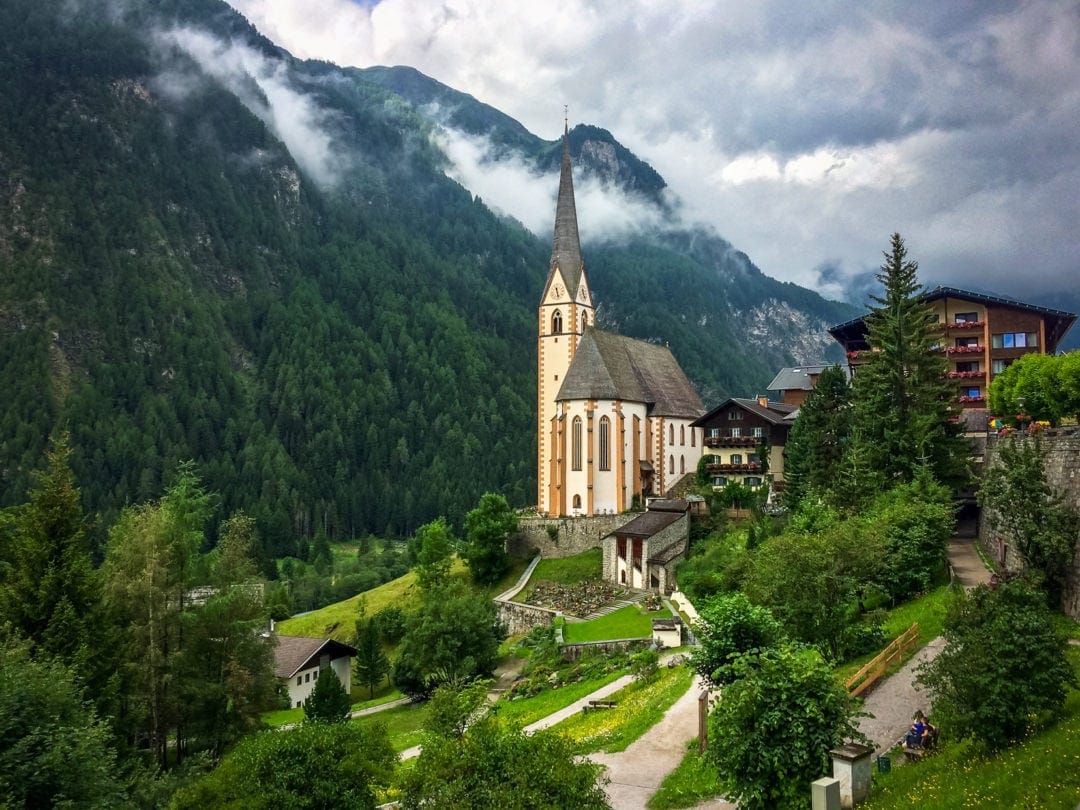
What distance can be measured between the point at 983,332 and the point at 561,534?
3494cm

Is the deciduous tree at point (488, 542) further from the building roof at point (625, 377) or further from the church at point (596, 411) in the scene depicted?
the building roof at point (625, 377)

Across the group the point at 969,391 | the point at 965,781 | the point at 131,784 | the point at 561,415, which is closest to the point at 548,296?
the point at 561,415

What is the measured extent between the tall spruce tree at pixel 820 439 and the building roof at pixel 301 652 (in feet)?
101

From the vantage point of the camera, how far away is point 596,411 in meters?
68.8

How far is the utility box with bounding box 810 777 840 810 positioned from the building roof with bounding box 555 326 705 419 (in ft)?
174

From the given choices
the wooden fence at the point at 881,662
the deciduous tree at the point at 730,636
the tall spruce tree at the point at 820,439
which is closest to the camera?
the deciduous tree at the point at 730,636

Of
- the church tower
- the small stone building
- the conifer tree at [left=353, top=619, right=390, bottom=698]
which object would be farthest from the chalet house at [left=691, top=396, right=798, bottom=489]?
the conifer tree at [left=353, top=619, right=390, bottom=698]

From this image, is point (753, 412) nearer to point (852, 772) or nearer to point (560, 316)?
point (560, 316)

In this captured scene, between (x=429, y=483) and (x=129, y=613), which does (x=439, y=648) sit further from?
(x=429, y=483)

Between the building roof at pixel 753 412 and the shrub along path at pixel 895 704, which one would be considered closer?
the shrub along path at pixel 895 704

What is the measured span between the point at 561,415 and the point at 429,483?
104m

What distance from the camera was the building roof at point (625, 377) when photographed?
6962cm

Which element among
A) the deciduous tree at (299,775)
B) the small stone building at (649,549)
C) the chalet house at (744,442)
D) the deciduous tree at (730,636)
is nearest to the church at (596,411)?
Result: the chalet house at (744,442)

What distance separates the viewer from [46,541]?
28.4 metres
